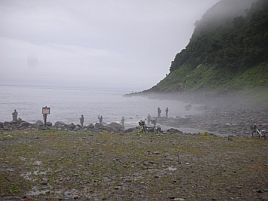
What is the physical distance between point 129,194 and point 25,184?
352 cm

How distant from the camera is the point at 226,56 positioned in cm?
10094

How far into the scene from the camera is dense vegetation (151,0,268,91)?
283 feet

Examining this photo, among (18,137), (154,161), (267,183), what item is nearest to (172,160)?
(154,161)

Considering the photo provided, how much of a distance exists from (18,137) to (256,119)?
1151 inches

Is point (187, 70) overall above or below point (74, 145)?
above

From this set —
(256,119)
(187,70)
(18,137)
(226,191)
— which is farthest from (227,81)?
(226,191)

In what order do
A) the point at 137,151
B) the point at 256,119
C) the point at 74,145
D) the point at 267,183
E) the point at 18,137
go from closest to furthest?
the point at 267,183, the point at 137,151, the point at 74,145, the point at 18,137, the point at 256,119

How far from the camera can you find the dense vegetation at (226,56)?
86.4 meters

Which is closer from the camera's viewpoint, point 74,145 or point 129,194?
point 129,194

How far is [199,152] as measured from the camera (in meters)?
17.8

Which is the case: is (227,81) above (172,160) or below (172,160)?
above

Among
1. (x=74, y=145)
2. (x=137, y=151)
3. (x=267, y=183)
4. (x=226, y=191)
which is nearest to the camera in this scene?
(x=226, y=191)

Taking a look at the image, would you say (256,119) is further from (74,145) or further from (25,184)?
(25,184)

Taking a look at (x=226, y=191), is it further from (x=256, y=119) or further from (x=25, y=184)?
(x=256, y=119)
